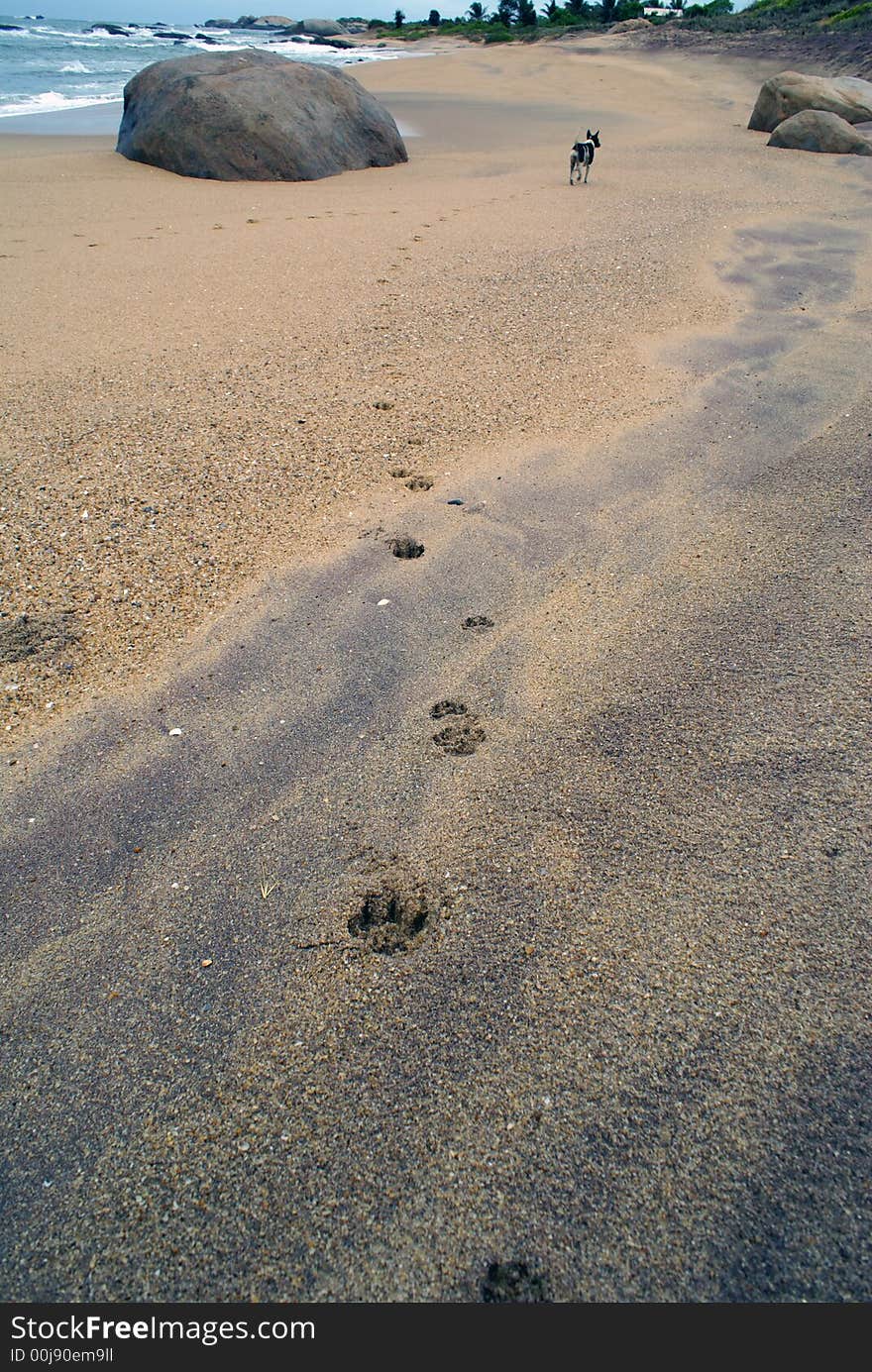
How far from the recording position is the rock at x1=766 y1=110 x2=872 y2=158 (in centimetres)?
1310

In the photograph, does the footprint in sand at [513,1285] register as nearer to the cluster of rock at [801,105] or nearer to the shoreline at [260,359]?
the shoreline at [260,359]

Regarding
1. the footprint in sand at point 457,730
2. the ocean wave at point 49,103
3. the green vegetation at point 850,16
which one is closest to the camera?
the footprint in sand at point 457,730

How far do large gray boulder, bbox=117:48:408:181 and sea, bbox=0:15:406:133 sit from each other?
138cm

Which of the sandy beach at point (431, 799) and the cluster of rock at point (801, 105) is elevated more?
the cluster of rock at point (801, 105)

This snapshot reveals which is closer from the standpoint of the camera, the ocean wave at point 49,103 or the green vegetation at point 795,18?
the ocean wave at point 49,103

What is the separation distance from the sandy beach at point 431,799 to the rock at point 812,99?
12.4 meters

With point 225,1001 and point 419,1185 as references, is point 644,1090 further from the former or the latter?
point 225,1001

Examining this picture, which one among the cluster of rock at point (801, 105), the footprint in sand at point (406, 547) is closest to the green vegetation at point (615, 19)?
the cluster of rock at point (801, 105)

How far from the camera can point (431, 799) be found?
2.75 meters

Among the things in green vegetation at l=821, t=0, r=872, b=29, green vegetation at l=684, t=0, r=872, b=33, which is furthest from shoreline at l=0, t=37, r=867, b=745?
green vegetation at l=684, t=0, r=872, b=33

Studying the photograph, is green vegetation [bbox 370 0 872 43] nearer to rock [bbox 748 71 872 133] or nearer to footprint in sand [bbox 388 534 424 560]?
rock [bbox 748 71 872 133]

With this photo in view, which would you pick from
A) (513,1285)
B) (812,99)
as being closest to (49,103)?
(812,99)

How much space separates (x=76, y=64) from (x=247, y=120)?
88.5 feet

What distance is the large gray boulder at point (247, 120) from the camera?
1038 cm
